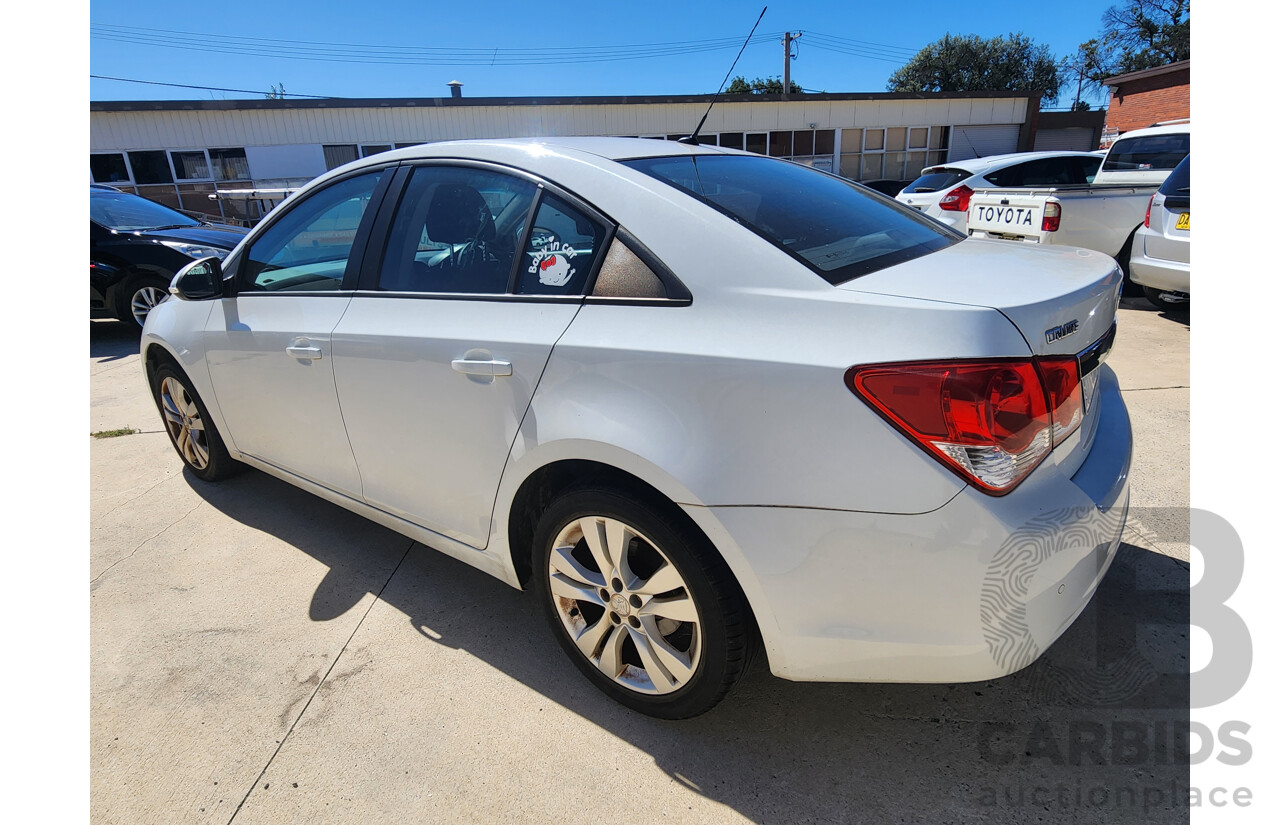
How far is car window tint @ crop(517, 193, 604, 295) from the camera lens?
6.25 ft

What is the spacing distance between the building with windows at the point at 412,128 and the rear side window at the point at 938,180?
1195cm

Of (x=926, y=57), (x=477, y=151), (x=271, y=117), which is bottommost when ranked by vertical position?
(x=477, y=151)

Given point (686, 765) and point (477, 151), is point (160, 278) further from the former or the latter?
point (686, 765)

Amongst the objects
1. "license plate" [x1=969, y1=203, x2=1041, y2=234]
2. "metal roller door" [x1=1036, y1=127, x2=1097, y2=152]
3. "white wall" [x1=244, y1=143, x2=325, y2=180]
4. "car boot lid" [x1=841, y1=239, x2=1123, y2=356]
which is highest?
"metal roller door" [x1=1036, y1=127, x2=1097, y2=152]

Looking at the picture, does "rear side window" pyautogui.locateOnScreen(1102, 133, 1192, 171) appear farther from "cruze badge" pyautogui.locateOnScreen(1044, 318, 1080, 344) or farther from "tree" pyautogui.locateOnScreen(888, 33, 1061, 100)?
"tree" pyautogui.locateOnScreen(888, 33, 1061, 100)

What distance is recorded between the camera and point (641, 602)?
1878 mm

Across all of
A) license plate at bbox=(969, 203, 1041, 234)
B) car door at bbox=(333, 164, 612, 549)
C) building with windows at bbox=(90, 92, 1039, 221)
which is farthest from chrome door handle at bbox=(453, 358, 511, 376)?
building with windows at bbox=(90, 92, 1039, 221)

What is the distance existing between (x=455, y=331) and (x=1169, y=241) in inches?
246

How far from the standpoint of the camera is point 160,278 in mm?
7465

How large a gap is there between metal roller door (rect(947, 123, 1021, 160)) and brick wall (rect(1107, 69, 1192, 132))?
3673 millimetres

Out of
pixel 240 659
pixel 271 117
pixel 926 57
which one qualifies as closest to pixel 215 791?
pixel 240 659

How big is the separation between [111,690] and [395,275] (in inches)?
67.4

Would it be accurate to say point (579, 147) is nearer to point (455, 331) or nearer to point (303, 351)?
point (455, 331)

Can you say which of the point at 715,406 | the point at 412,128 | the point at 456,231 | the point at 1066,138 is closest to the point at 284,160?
the point at 412,128
